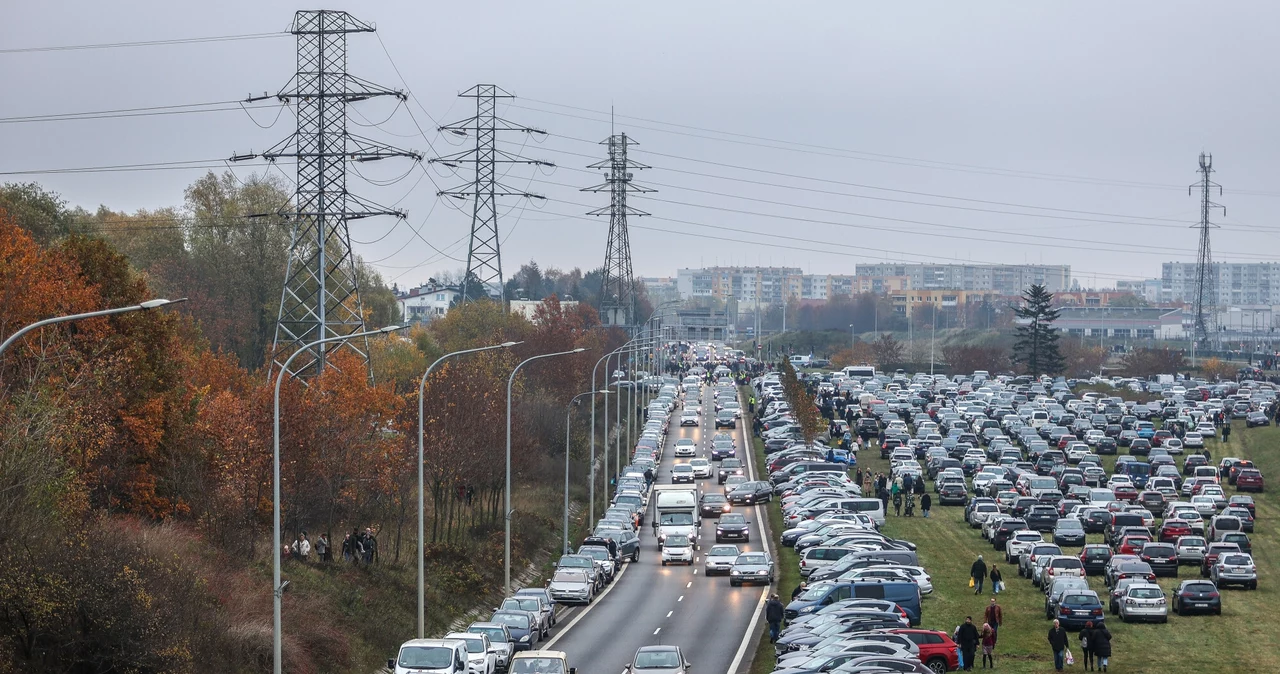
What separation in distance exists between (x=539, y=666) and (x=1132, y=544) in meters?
27.9

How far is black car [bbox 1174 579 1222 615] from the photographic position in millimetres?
45469

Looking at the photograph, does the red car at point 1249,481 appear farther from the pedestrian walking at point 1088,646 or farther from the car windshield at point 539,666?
the car windshield at point 539,666

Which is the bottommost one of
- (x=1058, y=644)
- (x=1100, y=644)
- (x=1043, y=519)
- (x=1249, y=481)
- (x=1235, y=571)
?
(x=1249, y=481)

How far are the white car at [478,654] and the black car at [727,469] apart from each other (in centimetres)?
5276

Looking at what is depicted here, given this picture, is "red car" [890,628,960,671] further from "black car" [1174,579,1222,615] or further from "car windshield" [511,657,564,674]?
"black car" [1174,579,1222,615]

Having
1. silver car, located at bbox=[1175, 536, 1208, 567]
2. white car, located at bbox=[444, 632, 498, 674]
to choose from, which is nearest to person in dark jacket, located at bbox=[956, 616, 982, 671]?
white car, located at bbox=[444, 632, 498, 674]

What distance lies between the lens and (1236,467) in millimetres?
84250

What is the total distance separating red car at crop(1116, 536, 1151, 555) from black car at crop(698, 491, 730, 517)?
78.8ft

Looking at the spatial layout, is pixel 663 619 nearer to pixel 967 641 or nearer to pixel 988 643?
pixel 988 643

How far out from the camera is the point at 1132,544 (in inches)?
2174

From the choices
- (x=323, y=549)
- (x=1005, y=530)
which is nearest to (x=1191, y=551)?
(x=1005, y=530)

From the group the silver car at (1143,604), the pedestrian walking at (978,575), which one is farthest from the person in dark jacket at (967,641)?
the pedestrian walking at (978,575)

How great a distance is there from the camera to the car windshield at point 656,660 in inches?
1383

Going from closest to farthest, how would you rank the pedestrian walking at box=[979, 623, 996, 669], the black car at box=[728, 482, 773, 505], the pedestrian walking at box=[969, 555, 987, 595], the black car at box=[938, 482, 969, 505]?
the pedestrian walking at box=[979, 623, 996, 669] < the pedestrian walking at box=[969, 555, 987, 595] < the black car at box=[938, 482, 969, 505] < the black car at box=[728, 482, 773, 505]
